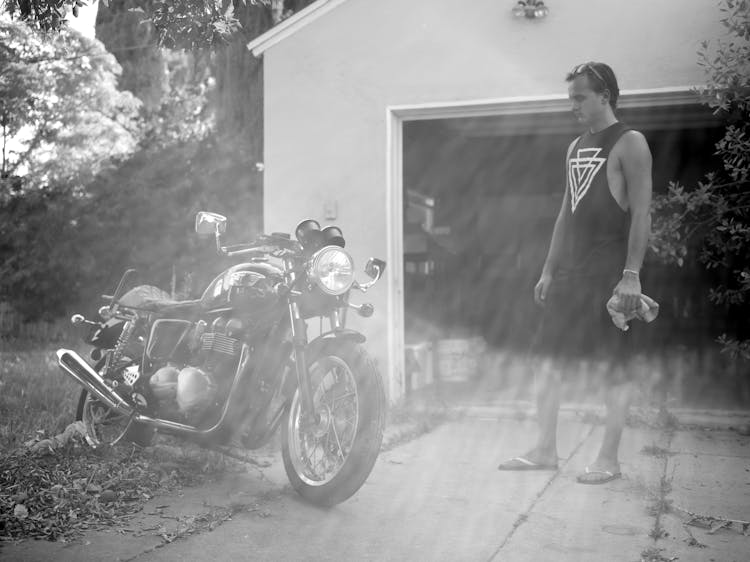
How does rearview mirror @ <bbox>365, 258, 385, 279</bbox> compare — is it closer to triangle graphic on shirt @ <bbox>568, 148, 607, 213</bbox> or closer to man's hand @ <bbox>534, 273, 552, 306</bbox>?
man's hand @ <bbox>534, 273, 552, 306</bbox>

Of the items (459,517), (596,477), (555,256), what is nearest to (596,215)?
(555,256)

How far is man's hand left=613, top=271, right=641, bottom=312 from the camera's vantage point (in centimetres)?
390

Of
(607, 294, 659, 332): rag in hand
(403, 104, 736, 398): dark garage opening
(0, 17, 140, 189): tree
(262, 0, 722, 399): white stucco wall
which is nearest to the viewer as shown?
(607, 294, 659, 332): rag in hand

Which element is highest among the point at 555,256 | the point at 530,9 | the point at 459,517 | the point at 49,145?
the point at 49,145

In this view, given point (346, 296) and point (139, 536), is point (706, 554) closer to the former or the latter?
point (346, 296)

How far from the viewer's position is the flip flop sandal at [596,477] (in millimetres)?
4199

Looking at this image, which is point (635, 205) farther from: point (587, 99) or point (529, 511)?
point (529, 511)

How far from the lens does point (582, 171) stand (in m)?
4.27

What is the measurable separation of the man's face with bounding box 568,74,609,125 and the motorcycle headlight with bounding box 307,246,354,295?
149cm

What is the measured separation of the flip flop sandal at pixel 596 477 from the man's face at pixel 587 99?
1.75 metres

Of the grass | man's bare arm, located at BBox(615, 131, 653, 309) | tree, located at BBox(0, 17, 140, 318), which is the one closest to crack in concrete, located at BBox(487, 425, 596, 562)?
man's bare arm, located at BBox(615, 131, 653, 309)

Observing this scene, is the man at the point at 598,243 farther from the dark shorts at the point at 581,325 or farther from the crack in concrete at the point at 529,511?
the crack in concrete at the point at 529,511

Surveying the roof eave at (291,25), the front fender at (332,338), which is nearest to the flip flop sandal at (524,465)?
the front fender at (332,338)

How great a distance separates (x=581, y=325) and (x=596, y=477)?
755 mm
